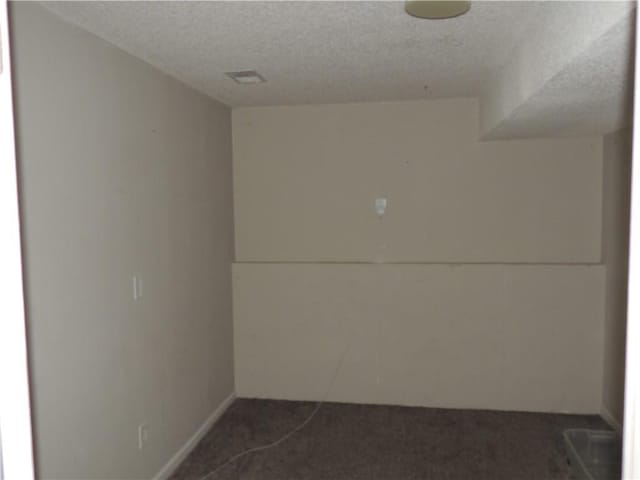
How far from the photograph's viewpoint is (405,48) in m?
2.58

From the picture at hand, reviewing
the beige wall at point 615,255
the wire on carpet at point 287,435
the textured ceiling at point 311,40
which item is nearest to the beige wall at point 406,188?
the beige wall at point 615,255

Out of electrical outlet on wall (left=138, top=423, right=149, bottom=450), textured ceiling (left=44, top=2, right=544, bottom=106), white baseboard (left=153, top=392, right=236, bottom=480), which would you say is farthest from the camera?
white baseboard (left=153, top=392, right=236, bottom=480)

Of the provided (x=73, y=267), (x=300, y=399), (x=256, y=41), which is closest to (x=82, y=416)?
(x=73, y=267)

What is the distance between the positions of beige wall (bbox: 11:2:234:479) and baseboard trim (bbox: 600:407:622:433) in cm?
293

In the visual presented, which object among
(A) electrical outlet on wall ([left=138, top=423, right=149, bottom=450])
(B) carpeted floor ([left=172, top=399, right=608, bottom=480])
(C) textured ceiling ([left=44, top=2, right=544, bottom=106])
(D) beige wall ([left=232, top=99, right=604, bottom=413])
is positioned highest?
(C) textured ceiling ([left=44, top=2, right=544, bottom=106])

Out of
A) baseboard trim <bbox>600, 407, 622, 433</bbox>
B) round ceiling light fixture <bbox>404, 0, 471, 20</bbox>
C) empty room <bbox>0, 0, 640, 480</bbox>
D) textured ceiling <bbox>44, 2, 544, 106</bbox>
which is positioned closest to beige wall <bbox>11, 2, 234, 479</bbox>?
empty room <bbox>0, 0, 640, 480</bbox>

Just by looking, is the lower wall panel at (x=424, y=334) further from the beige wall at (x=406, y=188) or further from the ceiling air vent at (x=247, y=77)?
the ceiling air vent at (x=247, y=77)

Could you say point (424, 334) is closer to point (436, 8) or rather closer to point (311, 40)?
point (311, 40)

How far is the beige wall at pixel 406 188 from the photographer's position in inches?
152

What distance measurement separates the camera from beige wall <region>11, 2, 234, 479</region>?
194 cm

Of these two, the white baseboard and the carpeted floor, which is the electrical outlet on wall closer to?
the white baseboard

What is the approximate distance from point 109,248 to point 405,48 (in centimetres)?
181

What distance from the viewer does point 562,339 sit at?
381 centimetres

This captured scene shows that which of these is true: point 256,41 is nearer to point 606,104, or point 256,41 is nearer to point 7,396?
point 606,104
